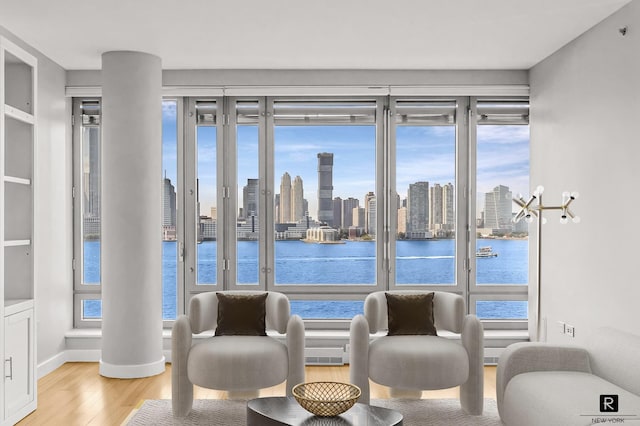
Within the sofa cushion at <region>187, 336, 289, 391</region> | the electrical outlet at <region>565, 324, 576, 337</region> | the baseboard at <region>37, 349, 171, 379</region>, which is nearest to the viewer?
the sofa cushion at <region>187, 336, 289, 391</region>

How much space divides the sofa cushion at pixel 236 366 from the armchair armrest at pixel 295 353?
0.27 ft

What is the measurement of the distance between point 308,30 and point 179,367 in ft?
8.87

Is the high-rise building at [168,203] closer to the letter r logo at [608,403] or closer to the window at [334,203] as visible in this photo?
the window at [334,203]

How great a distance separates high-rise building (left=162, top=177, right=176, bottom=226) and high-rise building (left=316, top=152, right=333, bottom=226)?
4.95 ft

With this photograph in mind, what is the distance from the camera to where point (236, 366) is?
3826 millimetres

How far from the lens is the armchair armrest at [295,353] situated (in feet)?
13.3

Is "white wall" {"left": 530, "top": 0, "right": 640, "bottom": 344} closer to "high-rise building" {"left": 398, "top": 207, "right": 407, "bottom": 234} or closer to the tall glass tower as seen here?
"high-rise building" {"left": 398, "top": 207, "right": 407, "bottom": 234}

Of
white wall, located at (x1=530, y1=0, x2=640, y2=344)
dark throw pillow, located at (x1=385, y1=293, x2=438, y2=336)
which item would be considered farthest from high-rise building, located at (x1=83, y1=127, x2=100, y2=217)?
white wall, located at (x1=530, y1=0, x2=640, y2=344)

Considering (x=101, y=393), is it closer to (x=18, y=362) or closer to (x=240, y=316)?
(x=18, y=362)

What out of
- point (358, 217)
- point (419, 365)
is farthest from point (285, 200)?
point (419, 365)

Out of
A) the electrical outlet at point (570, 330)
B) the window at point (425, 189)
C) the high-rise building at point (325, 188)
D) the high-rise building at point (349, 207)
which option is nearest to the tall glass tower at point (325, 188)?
the high-rise building at point (325, 188)

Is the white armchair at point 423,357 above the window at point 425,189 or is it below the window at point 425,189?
below

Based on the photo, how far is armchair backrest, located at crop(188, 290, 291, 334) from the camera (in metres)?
4.34

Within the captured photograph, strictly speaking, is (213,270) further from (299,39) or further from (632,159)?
(632,159)
